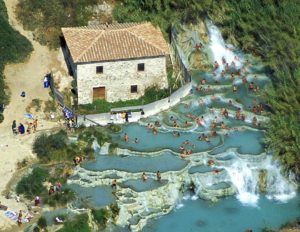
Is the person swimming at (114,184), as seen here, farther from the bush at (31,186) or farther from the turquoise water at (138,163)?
the bush at (31,186)

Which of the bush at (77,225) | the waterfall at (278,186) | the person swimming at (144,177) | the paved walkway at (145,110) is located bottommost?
the bush at (77,225)

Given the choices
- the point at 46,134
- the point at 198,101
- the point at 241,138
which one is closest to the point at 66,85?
the point at 46,134

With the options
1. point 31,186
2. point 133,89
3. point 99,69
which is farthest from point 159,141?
point 31,186

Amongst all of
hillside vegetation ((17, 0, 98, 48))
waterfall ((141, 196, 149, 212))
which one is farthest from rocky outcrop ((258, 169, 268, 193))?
hillside vegetation ((17, 0, 98, 48))

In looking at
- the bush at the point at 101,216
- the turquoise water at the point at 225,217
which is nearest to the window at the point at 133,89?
the turquoise water at the point at 225,217

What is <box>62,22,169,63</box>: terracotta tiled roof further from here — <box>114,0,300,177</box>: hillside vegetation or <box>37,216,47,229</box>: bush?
<box>37,216,47,229</box>: bush

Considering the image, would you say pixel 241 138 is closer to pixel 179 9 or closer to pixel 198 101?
pixel 198 101
